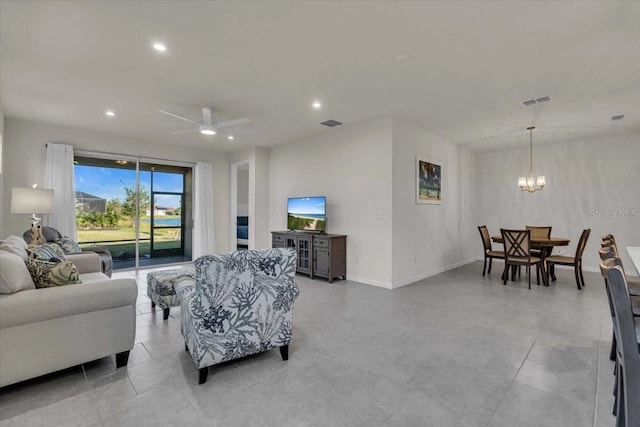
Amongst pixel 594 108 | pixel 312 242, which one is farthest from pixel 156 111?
pixel 594 108

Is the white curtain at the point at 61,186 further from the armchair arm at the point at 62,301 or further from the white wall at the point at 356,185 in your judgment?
the armchair arm at the point at 62,301

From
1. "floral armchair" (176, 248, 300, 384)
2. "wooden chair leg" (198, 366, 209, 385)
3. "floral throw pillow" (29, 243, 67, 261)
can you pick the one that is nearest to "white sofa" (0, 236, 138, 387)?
"floral throw pillow" (29, 243, 67, 261)

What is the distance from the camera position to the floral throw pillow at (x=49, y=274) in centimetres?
222

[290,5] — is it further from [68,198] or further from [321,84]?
[68,198]

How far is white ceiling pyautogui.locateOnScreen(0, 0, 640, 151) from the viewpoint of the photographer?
243 centimetres

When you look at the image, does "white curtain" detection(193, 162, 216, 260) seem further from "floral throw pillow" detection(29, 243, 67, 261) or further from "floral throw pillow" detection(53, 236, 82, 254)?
"floral throw pillow" detection(29, 243, 67, 261)

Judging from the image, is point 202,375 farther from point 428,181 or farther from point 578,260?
point 578,260

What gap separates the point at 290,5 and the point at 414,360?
299 centimetres

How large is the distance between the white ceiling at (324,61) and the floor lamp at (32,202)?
4.26 ft

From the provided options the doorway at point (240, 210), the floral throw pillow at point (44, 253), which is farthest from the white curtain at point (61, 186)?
the doorway at point (240, 210)

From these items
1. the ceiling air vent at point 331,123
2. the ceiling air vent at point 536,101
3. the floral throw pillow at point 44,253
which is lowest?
the floral throw pillow at point 44,253

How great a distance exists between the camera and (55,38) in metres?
2.76

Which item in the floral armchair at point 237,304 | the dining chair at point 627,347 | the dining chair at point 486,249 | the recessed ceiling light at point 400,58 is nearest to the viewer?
the dining chair at point 627,347

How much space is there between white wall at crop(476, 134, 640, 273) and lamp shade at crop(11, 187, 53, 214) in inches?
345
